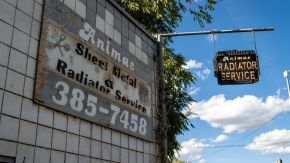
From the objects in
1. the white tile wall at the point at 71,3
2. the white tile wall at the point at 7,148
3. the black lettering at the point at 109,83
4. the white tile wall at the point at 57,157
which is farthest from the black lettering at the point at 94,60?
the white tile wall at the point at 7,148

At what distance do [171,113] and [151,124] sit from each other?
26.0 ft

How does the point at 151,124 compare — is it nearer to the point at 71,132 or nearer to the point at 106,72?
the point at 106,72

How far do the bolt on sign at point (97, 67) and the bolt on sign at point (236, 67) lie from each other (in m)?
1.93

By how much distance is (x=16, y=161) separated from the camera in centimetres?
473

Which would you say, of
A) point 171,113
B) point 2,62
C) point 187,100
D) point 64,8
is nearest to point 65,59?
point 64,8

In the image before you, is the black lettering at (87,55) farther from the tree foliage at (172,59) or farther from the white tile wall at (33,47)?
the tree foliage at (172,59)

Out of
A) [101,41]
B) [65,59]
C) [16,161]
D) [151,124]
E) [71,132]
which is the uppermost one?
Result: [101,41]

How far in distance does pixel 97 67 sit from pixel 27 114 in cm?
204

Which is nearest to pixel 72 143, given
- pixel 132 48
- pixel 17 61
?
pixel 17 61

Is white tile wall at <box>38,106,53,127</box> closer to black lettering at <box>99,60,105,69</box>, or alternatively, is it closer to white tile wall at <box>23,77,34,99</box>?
white tile wall at <box>23,77,34,99</box>

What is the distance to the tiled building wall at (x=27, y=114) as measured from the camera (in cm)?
477

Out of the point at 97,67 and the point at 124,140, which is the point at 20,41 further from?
the point at 124,140

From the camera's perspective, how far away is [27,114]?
5051mm

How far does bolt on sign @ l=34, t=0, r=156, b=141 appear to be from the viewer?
5.71 metres
